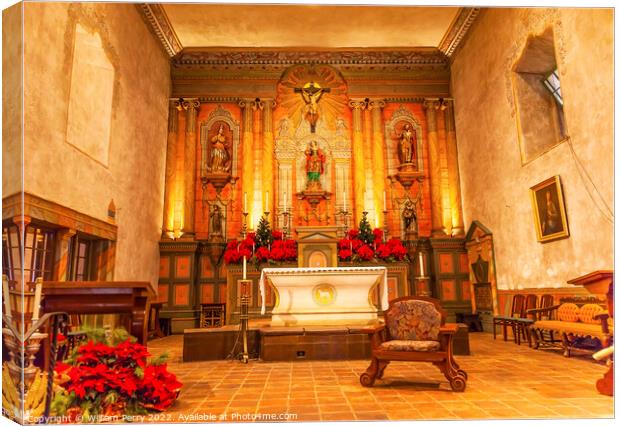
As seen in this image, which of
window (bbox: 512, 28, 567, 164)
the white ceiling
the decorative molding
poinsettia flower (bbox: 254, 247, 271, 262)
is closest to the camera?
the decorative molding

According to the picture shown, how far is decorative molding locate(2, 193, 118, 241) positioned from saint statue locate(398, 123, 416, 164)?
7.59 m

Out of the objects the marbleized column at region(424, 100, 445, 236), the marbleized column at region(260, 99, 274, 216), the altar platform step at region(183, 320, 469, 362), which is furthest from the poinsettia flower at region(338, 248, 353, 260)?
the altar platform step at region(183, 320, 469, 362)

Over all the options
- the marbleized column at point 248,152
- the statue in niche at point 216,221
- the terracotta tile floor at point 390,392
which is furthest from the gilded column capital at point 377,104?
the terracotta tile floor at point 390,392

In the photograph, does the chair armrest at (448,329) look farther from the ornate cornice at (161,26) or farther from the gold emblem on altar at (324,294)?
the ornate cornice at (161,26)

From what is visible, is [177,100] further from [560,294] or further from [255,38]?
[560,294]

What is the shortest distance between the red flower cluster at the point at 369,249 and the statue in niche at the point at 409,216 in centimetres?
121

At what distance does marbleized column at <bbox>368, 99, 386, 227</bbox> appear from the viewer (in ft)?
39.2

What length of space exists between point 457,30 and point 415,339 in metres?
8.97

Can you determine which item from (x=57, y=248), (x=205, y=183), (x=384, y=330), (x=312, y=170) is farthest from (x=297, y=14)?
(x=384, y=330)

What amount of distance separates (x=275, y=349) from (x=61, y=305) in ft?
9.91

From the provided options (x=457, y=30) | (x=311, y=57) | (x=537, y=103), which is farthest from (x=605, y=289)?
(x=311, y=57)

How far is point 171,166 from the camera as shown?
11727mm

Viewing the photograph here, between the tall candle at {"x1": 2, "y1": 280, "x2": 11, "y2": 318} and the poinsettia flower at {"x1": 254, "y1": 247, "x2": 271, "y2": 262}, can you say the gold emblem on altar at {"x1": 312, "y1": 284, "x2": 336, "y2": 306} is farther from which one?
the tall candle at {"x1": 2, "y1": 280, "x2": 11, "y2": 318}

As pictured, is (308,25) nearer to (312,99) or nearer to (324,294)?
(312,99)
